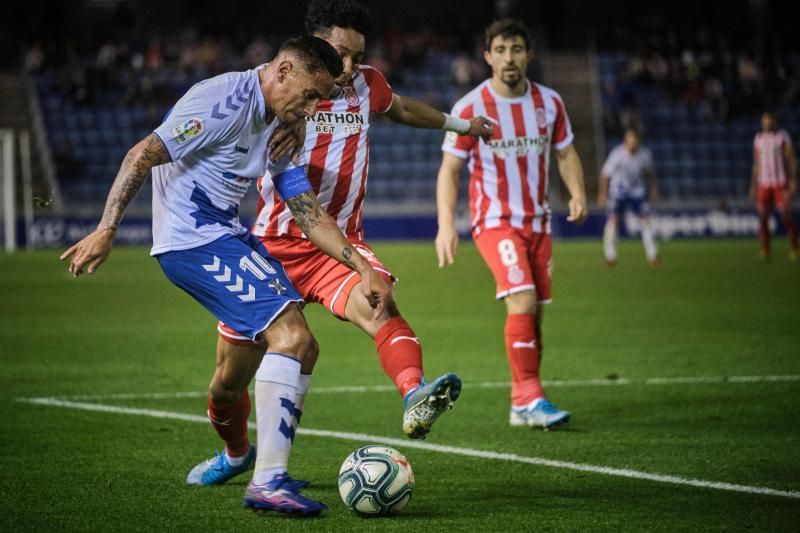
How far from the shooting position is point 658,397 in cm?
773

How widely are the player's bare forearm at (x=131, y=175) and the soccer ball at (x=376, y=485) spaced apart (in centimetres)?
134

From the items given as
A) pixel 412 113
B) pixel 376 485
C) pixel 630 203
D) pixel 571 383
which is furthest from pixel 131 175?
pixel 630 203

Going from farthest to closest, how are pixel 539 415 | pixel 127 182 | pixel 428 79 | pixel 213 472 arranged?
pixel 428 79, pixel 539 415, pixel 213 472, pixel 127 182

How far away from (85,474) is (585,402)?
3.43 metres

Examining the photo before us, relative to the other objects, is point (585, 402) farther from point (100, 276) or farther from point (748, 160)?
point (748, 160)

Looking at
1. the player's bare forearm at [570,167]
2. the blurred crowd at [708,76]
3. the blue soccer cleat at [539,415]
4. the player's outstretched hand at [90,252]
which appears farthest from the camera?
the blurred crowd at [708,76]

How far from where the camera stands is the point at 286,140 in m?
4.84

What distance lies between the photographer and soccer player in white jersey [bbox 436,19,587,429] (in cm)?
700

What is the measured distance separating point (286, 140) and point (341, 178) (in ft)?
2.70

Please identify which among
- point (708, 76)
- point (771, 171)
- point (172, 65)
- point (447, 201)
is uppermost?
point (172, 65)

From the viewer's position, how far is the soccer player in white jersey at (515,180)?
7000 mm

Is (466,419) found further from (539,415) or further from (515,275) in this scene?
(515,275)

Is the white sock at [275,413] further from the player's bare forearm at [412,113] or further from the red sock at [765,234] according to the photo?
the red sock at [765,234]

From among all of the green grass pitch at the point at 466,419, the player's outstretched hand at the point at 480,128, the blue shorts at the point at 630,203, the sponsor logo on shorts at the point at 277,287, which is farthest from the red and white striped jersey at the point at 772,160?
the sponsor logo on shorts at the point at 277,287
